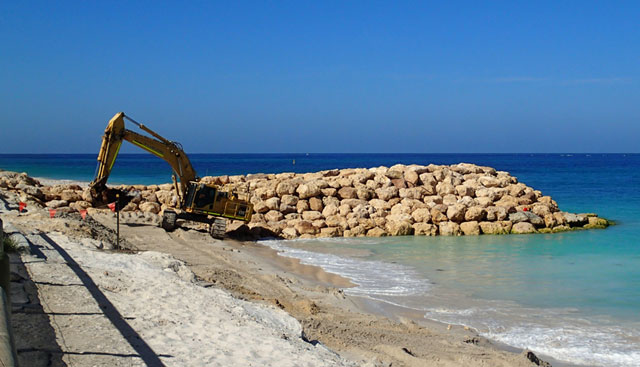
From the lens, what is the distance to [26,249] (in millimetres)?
9148

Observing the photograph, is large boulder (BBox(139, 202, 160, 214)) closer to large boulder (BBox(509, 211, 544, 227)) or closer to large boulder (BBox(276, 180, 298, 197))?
large boulder (BBox(276, 180, 298, 197))

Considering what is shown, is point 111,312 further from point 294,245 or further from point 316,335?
point 294,245

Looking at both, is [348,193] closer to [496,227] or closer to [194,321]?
[496,227]

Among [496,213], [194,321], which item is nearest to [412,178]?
[496,213]

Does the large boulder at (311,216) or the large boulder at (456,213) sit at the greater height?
the large boulder at (456,213)

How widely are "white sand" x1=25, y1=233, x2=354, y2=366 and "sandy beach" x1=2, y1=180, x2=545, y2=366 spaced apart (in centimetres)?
1

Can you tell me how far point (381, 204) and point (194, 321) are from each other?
1606 cm

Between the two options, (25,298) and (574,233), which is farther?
(574,233)

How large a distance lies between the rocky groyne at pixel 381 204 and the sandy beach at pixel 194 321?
834 cm

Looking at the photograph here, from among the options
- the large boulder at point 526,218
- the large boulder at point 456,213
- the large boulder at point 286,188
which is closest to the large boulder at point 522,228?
the large boulder at point 526,218

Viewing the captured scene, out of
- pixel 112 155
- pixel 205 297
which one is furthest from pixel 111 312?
pixel 112 155

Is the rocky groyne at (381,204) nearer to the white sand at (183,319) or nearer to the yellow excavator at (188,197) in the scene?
the yellow excavator at (188,197)

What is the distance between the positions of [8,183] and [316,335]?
21687 mm

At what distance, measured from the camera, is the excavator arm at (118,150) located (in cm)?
1688
